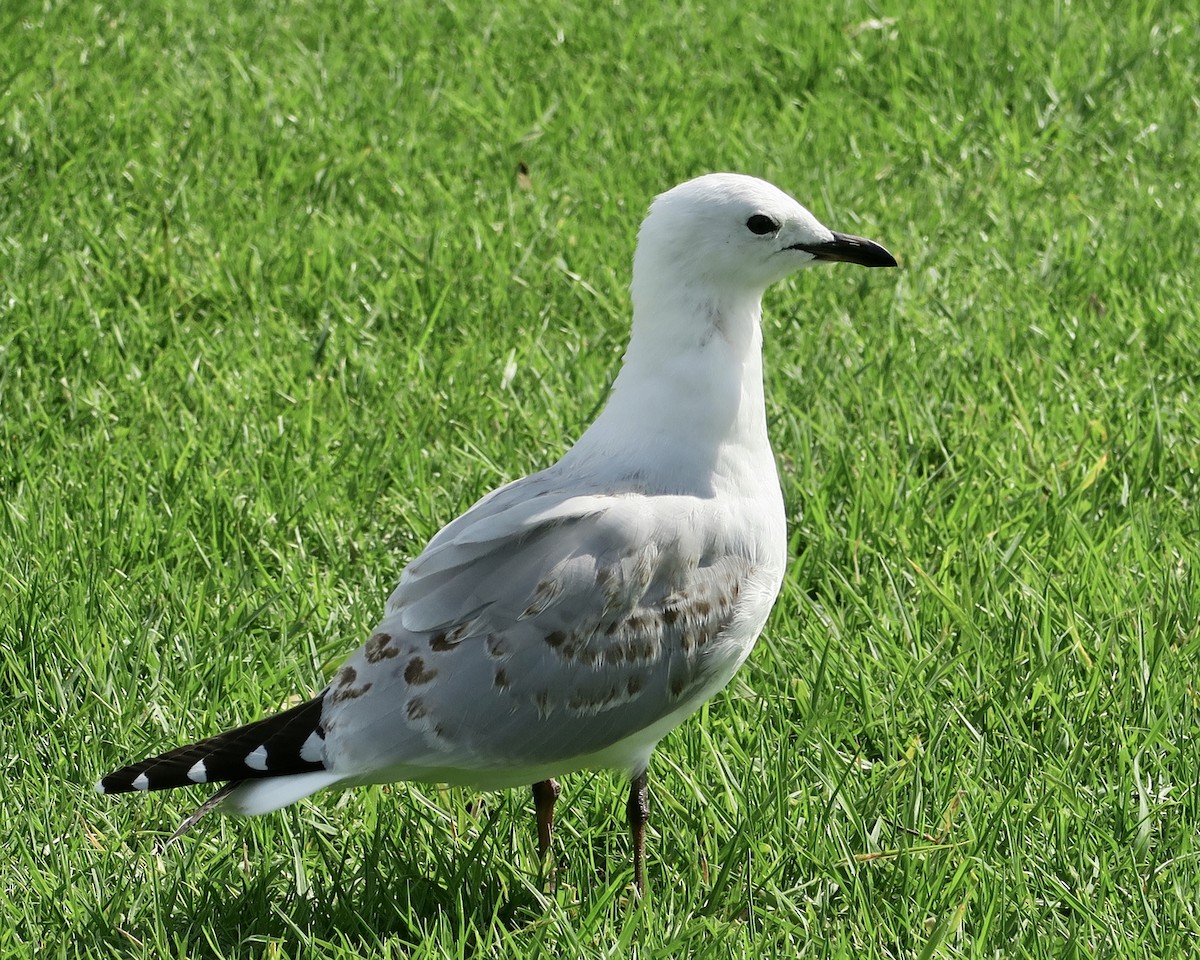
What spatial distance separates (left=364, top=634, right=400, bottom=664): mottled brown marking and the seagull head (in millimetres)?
945

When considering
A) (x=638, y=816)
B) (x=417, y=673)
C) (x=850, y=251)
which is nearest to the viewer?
(x=417, y=673)

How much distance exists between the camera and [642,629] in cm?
318

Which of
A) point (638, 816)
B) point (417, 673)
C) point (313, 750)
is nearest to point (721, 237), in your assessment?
point (417, 673)

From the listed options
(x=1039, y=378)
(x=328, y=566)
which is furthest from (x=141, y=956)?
(x=1039, y=378)

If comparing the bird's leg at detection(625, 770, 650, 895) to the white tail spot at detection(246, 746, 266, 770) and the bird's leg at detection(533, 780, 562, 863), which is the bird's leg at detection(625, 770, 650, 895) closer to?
the bird's leg at detection(533, 780, 562, 863)

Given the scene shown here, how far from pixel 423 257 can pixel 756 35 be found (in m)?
2.46

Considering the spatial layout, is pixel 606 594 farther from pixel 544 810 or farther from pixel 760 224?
pixel 760 224

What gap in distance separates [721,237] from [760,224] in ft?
0.33

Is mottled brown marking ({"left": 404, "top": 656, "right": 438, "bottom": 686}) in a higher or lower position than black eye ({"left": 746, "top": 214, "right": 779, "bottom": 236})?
lower

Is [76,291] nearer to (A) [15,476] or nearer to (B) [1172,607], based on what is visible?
(A) [15,476]

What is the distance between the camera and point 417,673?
312 centimetres

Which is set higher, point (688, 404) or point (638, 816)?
point (688, 404)

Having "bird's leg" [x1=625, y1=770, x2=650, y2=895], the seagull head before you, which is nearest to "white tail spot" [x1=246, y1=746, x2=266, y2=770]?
"bird's leg" [x1=625, y1=770, x2=650, y2=895]

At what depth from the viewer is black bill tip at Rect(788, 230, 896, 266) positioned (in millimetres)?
3588
